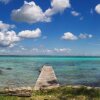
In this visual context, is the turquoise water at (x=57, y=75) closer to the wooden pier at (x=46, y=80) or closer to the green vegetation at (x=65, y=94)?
the wooden pier at (x=46, y=80)

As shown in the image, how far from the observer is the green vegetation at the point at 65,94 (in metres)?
14.0

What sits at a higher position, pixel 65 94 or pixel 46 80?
pixel 46 80

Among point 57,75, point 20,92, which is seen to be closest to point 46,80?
point 20,92

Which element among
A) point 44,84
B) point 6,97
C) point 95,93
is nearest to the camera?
point 6,97

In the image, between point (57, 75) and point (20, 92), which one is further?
point (57, 75)

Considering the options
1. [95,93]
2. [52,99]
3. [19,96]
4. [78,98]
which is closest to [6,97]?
[19,96]

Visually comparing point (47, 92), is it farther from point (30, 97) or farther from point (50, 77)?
point (50, 77)

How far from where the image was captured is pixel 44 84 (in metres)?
18.0

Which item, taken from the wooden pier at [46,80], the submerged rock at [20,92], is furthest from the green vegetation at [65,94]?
the wooden pier at [46,80]

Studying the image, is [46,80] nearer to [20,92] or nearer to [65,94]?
[20,92]

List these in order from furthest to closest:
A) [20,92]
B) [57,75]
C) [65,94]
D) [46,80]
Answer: [57,75]
[46,80]
[20,92]
[65,94]

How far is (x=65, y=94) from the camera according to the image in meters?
14.8

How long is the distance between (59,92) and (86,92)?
1348 mm

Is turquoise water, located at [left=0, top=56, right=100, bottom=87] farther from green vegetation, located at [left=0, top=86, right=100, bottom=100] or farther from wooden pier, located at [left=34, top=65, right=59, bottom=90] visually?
green vegetation, located at [left=0, top=86, right=100, bottom=100]
